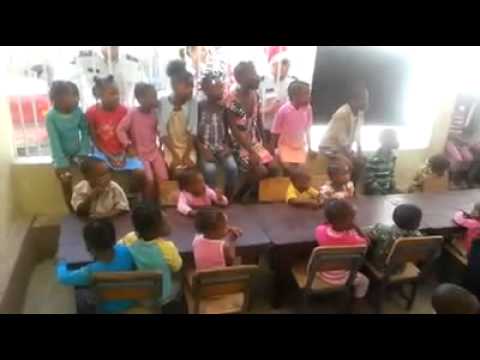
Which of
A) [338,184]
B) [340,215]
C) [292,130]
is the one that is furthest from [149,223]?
[292,130]

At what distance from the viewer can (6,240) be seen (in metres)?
3.31

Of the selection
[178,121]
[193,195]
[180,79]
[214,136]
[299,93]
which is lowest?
[193,195]

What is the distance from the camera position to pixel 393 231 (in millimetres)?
2988

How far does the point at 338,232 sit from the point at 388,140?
1.52 metres

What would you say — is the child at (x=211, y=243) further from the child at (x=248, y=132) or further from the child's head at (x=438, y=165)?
the child's head at (x=438, y=165)

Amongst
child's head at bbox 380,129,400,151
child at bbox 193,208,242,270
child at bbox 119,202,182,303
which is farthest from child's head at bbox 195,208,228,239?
child's head at bbox 380,129,400,151

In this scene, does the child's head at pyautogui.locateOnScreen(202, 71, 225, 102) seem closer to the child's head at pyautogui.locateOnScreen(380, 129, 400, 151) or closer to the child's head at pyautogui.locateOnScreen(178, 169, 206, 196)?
the child's head at pyautogui.locateOnScreen(178, 169, 206, 196)

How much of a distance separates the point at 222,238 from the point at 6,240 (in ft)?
5.33

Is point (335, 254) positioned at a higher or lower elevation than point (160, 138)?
lower

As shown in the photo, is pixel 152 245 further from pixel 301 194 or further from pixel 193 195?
pixel 301 194

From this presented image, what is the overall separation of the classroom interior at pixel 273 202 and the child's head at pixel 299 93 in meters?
0.28

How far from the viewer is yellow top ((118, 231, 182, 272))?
251 cm
